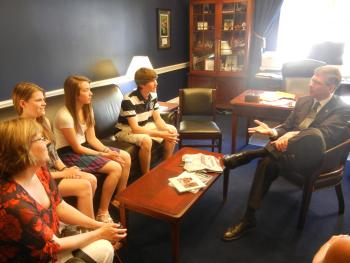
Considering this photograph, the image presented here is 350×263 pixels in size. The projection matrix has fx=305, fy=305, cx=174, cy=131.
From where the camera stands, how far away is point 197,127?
3.34 metres

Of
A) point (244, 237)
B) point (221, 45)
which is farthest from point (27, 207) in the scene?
point (221, 45)

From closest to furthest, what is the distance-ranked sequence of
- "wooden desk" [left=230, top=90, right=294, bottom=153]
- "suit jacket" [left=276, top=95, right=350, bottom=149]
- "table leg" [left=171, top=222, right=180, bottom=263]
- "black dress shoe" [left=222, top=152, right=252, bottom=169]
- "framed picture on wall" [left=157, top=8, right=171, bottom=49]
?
"table leg" [left=171, top=222, right=180, bottom=263] → "suit jacket" [left=276, top=95, right=350, bottom=149] → "black dress shoe" [left=222, top=152, right=252, bottom=169] → "wooden desk" [left=230, top=90, right=294, bottom=153] → "framed picture on wall" [left=157, top=8, right=171, bottom=49]

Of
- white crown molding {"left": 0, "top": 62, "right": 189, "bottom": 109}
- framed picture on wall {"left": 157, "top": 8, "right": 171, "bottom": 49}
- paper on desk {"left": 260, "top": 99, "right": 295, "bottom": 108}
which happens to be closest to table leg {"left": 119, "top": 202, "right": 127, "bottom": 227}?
white crown molding {"left": 0, "top": 62, "right": 189, "bottom": 109}

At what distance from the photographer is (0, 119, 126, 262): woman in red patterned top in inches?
45.1

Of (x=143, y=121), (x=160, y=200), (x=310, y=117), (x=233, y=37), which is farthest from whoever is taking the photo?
(x=233, y=37)

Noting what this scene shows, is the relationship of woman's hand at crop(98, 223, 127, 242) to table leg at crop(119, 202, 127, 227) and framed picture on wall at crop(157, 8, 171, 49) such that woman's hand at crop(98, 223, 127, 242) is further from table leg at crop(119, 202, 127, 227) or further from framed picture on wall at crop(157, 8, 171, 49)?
framed picture on wall at crop(157, 8, 171, 49)

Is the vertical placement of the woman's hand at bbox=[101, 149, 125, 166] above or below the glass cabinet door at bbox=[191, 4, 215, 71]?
below

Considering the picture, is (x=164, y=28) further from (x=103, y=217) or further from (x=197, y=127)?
(x=103, y=217)

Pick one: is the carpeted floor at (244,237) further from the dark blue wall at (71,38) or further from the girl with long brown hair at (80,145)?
the dark blue wall at (71,38)

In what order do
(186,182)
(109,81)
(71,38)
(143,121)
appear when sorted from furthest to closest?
(109,81) < (71,38) < (143,121) < (186,182)

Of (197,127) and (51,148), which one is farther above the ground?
(51,148)

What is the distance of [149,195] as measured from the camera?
1.95 m

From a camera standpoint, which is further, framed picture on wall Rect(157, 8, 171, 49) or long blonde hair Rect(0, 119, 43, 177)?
framed picture on wall Rect(157, 8, 171, 49)

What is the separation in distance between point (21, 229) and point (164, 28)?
4140mm
